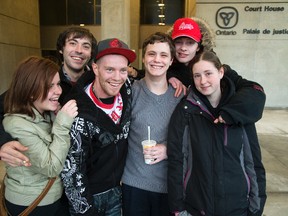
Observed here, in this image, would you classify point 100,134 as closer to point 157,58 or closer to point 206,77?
point 157,58

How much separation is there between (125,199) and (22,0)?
15785 mm

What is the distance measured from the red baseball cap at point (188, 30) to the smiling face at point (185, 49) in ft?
0.15

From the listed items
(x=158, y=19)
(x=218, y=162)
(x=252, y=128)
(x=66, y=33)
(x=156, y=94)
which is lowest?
(x=218, y=162)

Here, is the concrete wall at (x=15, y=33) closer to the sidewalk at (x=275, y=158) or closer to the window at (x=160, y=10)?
the window at (x=160, y=10)

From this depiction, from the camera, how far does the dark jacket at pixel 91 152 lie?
80.3 inches

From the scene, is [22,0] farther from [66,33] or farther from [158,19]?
[66,33]

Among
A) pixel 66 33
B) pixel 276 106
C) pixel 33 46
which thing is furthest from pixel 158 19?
pixel 66 33

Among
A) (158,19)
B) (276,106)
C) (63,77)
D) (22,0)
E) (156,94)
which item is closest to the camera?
(156,94)

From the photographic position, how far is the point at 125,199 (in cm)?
249

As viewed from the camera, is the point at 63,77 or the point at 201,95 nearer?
the point at 201,95

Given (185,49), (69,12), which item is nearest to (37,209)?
(185,49)

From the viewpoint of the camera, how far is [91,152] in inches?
84.4

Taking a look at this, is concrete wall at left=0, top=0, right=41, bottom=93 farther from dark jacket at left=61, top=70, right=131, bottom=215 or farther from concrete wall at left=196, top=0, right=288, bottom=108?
dark jacket at left=61, top=70, right=131, bottom=215

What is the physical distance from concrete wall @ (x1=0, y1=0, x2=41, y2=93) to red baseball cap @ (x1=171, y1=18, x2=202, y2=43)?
12355mm
